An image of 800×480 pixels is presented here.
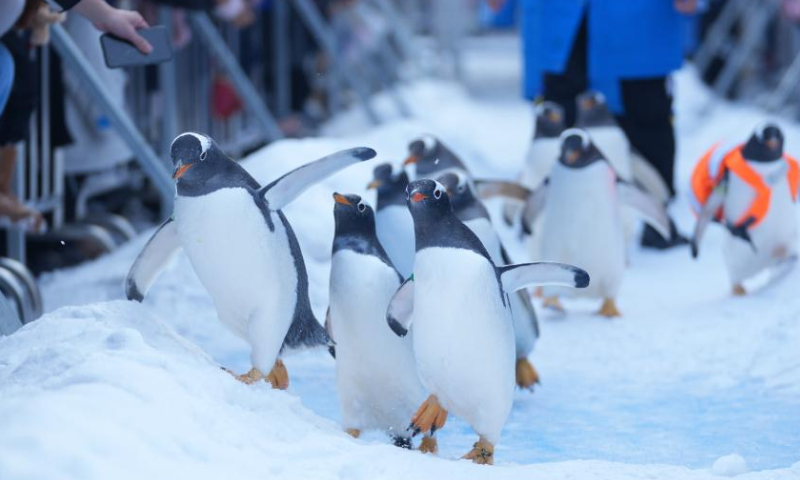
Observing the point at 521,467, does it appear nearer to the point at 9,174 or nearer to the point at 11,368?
the point at 11,368

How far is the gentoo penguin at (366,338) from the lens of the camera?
242cm

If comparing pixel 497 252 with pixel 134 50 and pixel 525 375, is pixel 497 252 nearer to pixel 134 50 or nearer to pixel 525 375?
pixel 525 375

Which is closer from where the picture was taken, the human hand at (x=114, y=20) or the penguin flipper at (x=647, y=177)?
the human hand at (x=114, y=20)

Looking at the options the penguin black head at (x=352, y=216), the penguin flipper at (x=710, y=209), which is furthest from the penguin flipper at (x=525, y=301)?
the penguin flipper at (x=710, y=209)

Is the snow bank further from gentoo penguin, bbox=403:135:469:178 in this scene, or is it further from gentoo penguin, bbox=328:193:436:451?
gentoo penguin, bbox=403:135:469:178

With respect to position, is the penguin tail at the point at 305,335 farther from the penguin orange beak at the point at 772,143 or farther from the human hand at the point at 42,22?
the penguin orange beak at the point at 772,143

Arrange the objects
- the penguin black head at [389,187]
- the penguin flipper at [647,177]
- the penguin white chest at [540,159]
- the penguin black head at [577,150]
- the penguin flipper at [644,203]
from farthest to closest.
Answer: the penguin flipper at [647,177], the penguin white chest at [540,159], the penguin flipper at [644,203], the penguin black head at [577,150], the penguin black head at [389,187]

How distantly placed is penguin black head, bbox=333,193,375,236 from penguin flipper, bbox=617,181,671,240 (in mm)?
1610

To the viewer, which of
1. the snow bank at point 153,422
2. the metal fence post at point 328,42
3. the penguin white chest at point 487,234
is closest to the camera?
the snow bank at point 153,422

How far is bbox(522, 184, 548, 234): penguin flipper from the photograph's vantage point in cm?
403

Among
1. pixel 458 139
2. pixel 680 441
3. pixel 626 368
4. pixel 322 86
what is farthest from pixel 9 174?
pixel 322 86

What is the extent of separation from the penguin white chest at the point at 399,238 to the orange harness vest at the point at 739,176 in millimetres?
1425

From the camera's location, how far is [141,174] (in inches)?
238

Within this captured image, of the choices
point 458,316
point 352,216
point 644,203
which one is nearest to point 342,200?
point 352,216
